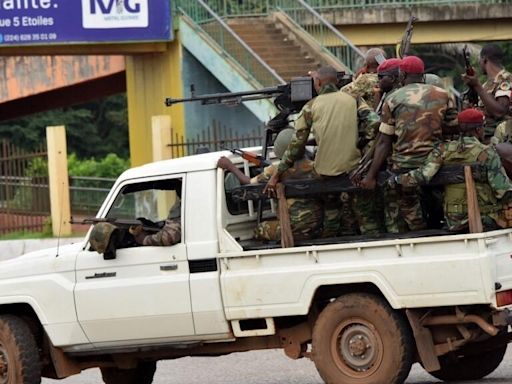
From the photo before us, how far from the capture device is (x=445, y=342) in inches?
364

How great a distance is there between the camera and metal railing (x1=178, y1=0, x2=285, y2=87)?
23.4 metres

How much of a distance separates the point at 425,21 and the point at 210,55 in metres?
4.69

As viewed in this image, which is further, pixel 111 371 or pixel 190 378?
pixel 190 378

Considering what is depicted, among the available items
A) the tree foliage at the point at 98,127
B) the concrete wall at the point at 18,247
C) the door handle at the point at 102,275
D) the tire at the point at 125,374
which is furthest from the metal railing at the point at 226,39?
the tree foliage at the point at 98,127

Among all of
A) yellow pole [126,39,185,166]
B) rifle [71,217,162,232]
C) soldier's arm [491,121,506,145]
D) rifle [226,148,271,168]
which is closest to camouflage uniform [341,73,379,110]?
rifle [226,148,271,168]

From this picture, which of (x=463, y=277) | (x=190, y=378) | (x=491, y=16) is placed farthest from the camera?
(x=491, y=16)

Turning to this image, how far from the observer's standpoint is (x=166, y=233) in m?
9.78

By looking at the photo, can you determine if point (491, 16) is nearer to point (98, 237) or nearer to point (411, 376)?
point (411, 376)

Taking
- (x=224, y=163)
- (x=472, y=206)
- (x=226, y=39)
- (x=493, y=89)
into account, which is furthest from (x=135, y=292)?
(x=226, y=39)

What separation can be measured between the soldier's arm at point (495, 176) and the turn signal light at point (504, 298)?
2.16 feet

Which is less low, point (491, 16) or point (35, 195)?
point (491, 16)

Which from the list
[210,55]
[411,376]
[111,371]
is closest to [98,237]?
[111,371]

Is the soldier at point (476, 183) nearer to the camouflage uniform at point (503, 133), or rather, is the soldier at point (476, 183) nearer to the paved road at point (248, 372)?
the camouflage uniform at point (503, 133)

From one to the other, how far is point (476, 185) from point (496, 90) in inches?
66.2
